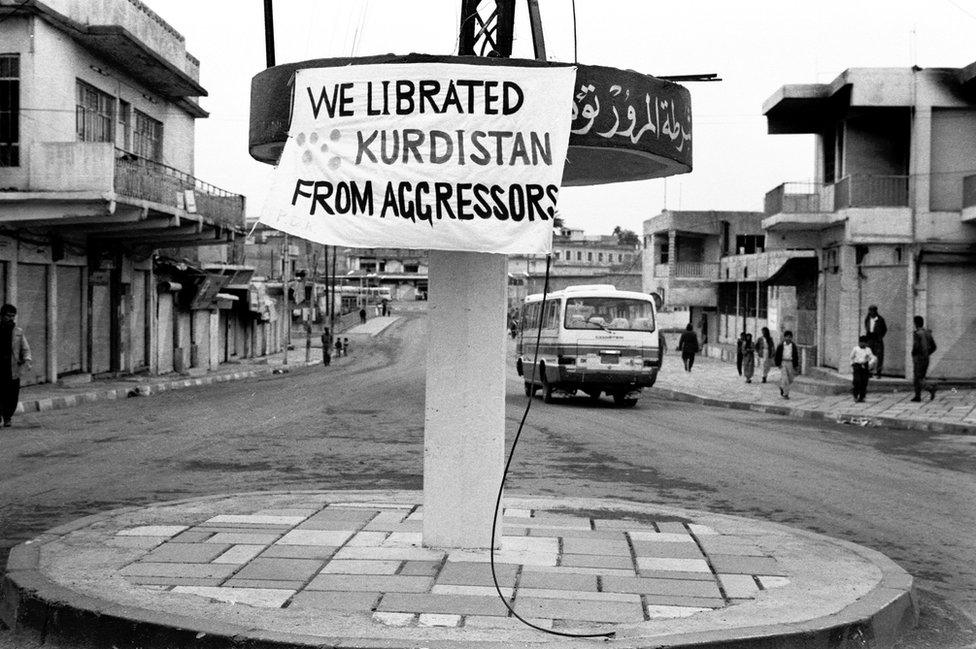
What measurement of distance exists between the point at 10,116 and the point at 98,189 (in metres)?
2.40

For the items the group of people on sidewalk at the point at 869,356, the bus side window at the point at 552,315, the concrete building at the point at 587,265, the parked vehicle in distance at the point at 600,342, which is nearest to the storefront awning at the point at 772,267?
the group of people on sidewalk at the point at 869,356

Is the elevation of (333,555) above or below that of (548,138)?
below

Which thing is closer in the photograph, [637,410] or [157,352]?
[637,410]

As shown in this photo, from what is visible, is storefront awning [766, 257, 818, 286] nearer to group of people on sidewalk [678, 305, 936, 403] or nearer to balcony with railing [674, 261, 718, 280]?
group of people on sidewalk [678, 305, 936, 403]

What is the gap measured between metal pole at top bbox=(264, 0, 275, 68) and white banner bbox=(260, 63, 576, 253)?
1066mm

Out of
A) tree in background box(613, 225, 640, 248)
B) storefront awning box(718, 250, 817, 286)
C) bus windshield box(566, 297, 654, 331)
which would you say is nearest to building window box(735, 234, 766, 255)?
storefront awning box(718, 250, 817, 286)

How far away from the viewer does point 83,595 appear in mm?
5688

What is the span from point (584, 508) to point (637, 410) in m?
14.1

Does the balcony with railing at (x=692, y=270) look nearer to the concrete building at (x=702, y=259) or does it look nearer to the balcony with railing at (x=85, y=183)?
the concrete building at (x=702, y=259)

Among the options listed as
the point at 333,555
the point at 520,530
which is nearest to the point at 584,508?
the point at 520,530

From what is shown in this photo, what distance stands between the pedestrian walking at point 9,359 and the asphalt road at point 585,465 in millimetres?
551

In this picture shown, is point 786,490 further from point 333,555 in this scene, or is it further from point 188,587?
point 188,587

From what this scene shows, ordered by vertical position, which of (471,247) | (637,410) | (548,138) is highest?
(548,138)

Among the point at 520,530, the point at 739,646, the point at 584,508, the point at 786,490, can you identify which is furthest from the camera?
the point at 786,490
